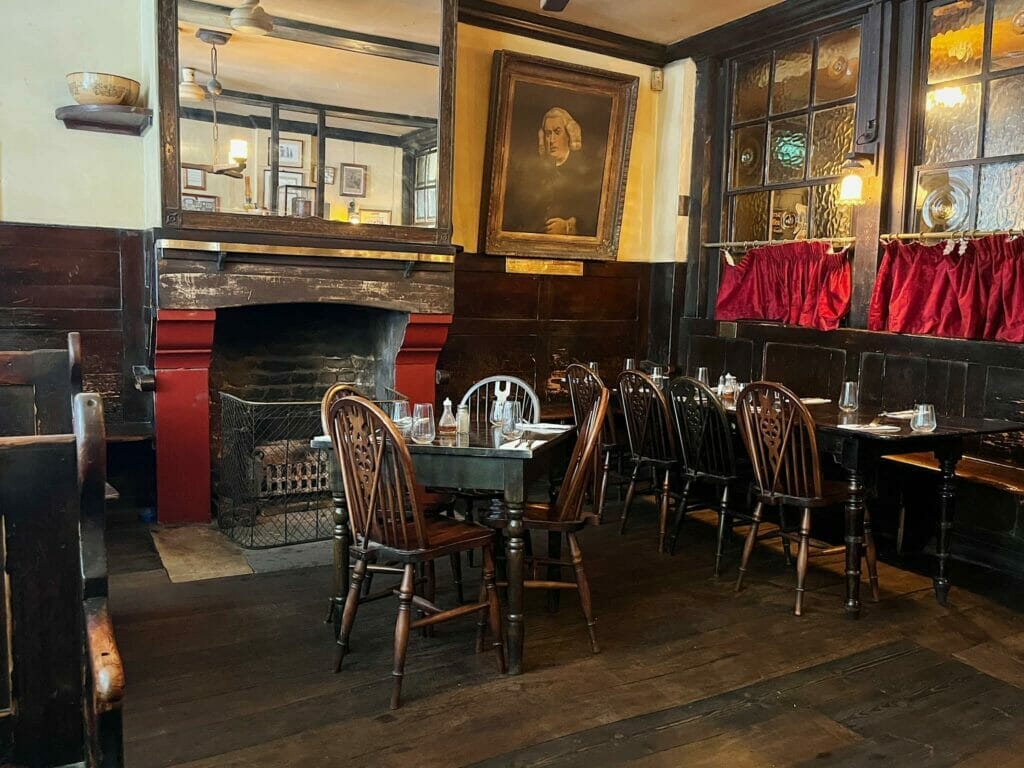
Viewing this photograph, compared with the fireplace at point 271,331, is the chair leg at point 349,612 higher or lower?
lower

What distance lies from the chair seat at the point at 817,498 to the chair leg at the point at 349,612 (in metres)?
1.67

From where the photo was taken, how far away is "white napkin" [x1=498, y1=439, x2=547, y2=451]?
107 inches

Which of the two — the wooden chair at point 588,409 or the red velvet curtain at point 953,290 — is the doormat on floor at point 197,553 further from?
the red velvet curtain at point 953,290

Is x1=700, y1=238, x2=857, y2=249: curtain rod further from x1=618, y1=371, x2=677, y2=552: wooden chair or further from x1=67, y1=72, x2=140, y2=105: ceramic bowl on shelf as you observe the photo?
x1=67, y1=72, x2=140, y2=105: ceramic bowl on shelf

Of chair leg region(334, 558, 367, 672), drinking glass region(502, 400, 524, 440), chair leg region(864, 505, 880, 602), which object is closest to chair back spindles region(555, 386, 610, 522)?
drinking glass region(502, 400, 524, 440)

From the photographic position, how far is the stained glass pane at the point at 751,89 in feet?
17.3

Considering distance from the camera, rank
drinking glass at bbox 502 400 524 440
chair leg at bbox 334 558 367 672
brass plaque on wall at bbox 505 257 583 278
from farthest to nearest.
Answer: brass plaque on wall at bbox 505 257 583 278
drinking glass at bbox 502 400 524 440
chair leg at bbox 334 558 367 672

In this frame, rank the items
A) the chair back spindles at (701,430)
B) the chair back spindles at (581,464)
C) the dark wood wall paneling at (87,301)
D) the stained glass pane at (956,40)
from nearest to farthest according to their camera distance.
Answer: the chair back spindles at (581,464), the chair back spindles at (701,430), the dark wood wall paneling at (87,301), the stained glass pane at (956,40)

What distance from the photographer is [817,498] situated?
3.29m

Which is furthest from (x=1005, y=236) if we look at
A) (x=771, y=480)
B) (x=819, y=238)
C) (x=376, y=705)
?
(x=376, y=705)

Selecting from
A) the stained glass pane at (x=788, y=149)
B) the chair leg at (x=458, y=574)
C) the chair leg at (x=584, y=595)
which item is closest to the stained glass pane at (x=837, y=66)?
the stained glass pane at (x=788, y=149)

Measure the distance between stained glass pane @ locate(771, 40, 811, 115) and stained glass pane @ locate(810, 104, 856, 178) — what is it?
0.19 metres

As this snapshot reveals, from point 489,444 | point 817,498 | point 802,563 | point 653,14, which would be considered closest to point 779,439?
point 817,498

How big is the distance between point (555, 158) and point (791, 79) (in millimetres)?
1506
